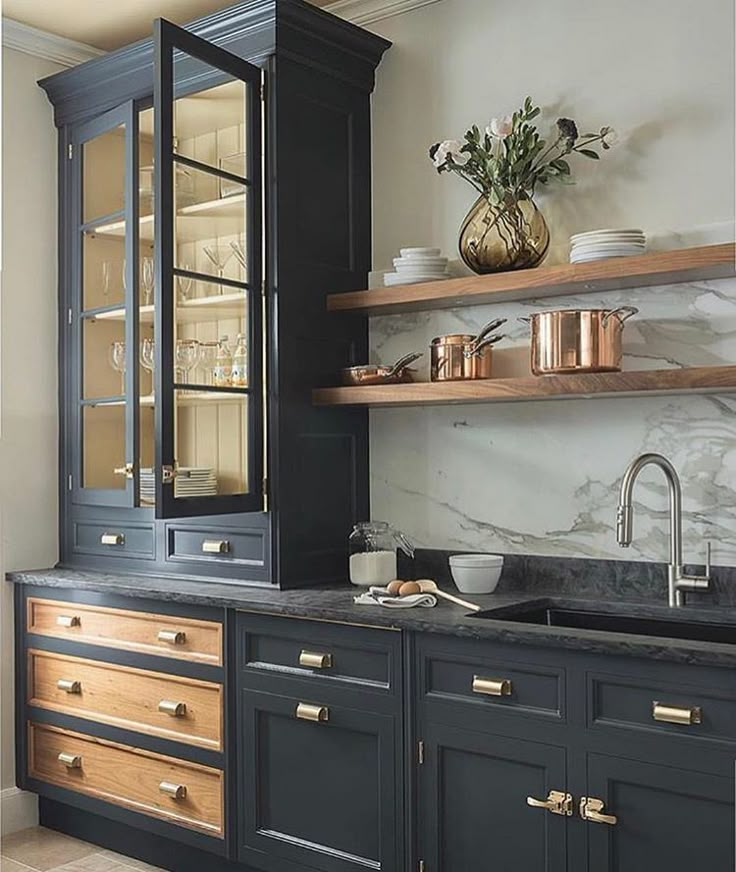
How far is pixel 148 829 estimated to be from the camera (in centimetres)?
332

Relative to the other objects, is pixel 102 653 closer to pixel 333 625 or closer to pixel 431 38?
pixel 333 625

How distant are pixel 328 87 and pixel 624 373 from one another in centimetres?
142

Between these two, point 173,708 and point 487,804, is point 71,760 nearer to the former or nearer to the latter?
point 173,708

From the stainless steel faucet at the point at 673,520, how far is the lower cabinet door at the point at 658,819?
2.06ft

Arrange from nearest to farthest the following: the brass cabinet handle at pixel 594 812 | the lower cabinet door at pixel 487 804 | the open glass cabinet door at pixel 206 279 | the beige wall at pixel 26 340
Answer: the brass cabinet handle at pixel 594 812 → the lower cabinet door at pixel 487 804 → the open glass cabinet door at pixel 206 279 → the beige wall at pixel 26 340

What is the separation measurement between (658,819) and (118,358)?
2263 mm

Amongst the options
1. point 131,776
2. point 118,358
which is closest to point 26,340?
point 118,358

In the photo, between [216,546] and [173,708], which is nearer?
[173,708]

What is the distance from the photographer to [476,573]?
3094mm

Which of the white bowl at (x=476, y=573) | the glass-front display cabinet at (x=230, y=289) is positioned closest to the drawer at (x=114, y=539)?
the glass-front display cabinet at (x=230, y=289)

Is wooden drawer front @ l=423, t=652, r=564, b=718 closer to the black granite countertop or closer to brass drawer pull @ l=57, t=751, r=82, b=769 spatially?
the black granite countertop

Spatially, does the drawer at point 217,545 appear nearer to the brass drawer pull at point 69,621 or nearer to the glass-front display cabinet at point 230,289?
the glass-front display cabinet at point 230,289

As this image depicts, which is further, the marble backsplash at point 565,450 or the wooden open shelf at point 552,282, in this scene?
the marble backsplash at point 565,450

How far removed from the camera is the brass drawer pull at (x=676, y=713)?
2254 millimetres
